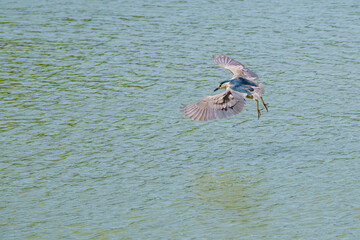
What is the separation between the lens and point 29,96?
10211 mm

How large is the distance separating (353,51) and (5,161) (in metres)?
6.28

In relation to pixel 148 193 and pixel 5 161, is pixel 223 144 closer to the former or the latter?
pixel 148 193

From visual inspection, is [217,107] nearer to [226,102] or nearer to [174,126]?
[226,102]

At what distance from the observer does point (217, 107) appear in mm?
7824

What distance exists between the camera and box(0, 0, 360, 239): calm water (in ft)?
22.4

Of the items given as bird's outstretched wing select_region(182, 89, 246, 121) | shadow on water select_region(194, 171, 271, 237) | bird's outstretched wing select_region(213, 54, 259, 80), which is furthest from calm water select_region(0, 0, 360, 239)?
bird's outstretched wing select_region(213, 54, 259, 80)

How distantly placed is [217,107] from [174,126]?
1.42 m

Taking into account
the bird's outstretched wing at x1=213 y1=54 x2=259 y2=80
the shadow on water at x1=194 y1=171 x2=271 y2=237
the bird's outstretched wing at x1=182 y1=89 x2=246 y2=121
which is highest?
the bird's outstretched wing at x1=213 y1=54 x2=259 y2=80

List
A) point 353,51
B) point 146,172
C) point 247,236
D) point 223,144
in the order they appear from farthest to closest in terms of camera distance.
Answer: point 353,51 < point 223,144 < point 146,172 < point 247,236

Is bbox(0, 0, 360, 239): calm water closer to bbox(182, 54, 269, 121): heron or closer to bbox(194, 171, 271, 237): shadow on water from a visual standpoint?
bbox(194, 171, 271, 237): shadow on water

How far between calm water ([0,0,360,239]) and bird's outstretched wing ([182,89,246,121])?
630 mm

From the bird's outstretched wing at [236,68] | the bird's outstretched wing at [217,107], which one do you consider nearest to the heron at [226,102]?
the bird's outstretched wing at [217,107]

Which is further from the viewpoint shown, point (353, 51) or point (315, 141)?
Result: point (353, 51)

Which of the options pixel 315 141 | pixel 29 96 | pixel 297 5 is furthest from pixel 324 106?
pixel 297 5
